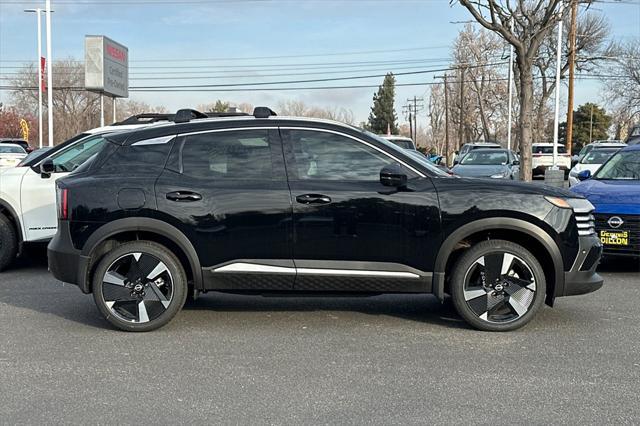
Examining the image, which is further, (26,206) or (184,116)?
(26,206)

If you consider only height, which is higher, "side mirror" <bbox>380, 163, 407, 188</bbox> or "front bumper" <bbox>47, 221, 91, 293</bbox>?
"side mirror" <bbox>380, 163, 407, 188</bbox>

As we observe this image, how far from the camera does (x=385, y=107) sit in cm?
9944

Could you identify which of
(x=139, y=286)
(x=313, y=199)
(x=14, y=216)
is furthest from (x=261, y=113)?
(x=14, y=216)

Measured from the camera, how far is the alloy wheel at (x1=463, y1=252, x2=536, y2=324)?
212 inches

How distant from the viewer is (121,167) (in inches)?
218

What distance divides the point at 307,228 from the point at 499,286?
1.71 m

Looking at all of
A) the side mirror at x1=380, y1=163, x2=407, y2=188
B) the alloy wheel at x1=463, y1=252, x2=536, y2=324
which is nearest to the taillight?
the side mirror at x1=380, y1=163, x2=407, y2=188

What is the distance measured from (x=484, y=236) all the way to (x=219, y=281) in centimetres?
234

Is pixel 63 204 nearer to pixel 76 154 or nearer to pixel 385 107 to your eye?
pixel 76 154

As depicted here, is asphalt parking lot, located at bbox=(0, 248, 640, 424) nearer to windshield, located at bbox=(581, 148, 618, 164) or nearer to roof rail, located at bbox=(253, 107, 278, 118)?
roof rail, located at bbox=(253, 107, 278, 118)

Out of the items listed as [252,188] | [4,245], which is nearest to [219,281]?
[252,188]

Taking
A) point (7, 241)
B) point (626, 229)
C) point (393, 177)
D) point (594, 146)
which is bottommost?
point (7, 241)

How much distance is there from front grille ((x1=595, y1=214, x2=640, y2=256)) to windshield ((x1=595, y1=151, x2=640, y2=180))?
1.60m

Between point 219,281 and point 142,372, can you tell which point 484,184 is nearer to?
point 219,281
